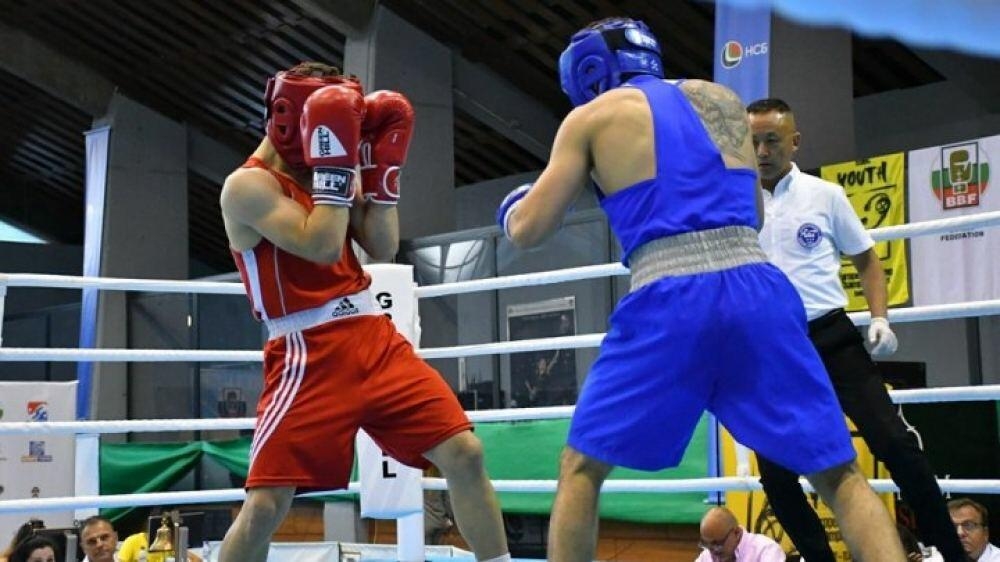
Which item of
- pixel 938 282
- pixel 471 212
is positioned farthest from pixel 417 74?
pixel 938 282

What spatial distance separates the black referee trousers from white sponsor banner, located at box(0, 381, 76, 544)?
7.03 meters

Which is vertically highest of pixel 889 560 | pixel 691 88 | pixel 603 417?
pixel 691 88

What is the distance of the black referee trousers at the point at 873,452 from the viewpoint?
2.85 meters

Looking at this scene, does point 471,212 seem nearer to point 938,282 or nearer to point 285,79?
point 938,282

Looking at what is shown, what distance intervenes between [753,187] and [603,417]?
0.50 m

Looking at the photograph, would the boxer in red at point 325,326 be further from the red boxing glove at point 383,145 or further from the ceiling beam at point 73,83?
the ceiling beam at point 73,83

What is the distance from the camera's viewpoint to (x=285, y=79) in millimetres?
2797

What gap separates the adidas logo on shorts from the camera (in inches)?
110

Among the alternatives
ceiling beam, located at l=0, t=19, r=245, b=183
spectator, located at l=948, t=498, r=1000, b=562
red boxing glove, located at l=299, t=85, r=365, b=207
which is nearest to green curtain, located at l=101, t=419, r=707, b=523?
spectator, located at l=948, t=498, r=1000, b=562

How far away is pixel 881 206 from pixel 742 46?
1.19 m

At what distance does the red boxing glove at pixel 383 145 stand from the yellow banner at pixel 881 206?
4.52m

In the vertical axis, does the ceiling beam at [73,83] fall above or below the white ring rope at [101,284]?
above

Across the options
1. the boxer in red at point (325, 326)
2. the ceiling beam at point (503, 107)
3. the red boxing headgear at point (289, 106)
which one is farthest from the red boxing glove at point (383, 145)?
the ceiling beam at point (503, 107)

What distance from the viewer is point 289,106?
9.14ft
